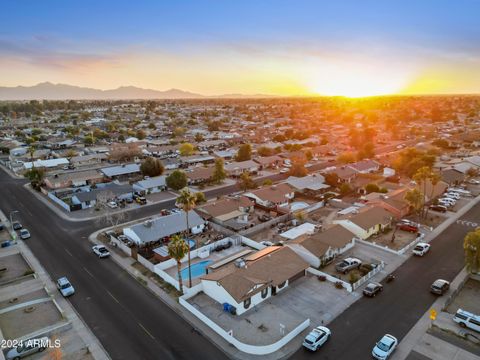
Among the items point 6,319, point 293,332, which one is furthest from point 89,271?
point 293,332

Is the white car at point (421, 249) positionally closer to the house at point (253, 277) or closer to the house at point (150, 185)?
the house at point (253, 277)

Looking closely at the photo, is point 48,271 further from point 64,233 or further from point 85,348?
point 85,348

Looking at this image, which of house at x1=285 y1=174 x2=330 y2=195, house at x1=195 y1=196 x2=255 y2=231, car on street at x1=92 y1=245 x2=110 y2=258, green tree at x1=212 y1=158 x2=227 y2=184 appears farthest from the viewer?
green tree at x1=212 y1=158 x2=227 y2=184

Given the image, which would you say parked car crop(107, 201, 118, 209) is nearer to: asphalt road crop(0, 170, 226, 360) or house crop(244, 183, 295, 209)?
asphalt road crop(0, 170, 226, 360)

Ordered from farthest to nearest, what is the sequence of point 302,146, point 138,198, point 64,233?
point 302,146 < point 138,198 < point 64,233

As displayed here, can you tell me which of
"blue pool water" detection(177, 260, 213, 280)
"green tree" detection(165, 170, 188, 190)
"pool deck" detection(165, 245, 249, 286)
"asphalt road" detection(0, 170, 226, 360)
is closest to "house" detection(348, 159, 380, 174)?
"green tree" detection(165, 170, 188, 190)

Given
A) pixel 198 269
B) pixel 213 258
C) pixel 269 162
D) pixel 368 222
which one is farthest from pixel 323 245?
pixel 269 162

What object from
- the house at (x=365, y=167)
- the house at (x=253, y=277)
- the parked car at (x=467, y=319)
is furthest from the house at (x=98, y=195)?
the parked car at (x=467, y=319)
